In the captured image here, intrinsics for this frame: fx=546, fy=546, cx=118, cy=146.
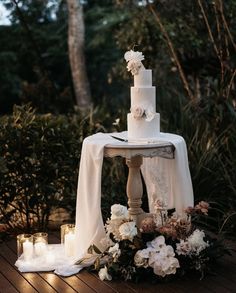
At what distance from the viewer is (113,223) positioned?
3896 millimetres

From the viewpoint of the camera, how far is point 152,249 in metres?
3.74

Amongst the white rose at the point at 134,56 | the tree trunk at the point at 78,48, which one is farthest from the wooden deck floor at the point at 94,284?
the tree trunk at the point at 78,48

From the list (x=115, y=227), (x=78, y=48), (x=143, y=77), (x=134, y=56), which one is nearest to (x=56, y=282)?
(x=115, y=227)

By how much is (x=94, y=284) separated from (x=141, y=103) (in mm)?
1344

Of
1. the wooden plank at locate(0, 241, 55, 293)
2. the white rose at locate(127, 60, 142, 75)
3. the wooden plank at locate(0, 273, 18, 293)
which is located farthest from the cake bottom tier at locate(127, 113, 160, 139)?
the wooden plank at locate(0, 273, 18, 293)

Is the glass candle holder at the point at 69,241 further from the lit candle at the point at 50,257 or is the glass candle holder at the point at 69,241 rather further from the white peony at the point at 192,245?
the white peony at the point at 192,245

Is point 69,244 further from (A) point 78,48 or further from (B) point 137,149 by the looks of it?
(A) point 78,48

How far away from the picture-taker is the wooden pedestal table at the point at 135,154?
3.76m

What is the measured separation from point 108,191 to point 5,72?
7.28m

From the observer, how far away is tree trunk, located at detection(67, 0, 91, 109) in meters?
9.52

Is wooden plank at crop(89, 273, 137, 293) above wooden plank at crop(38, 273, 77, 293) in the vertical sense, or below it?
above

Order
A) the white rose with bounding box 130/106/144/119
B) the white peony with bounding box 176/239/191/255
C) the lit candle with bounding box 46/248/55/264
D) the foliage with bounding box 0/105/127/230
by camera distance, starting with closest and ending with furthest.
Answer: the white peony with bounding box 176/239/191/255, the white rose with bounding box 130/106/144/119, the lit candle with bounding box 46/248/55/264, the foliage with bounding box 0/105/127/230

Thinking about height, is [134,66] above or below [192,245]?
above

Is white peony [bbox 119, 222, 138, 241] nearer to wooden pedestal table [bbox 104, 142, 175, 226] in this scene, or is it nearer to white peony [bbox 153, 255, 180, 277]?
white peony [bbox 153, 255, 180, 277]
